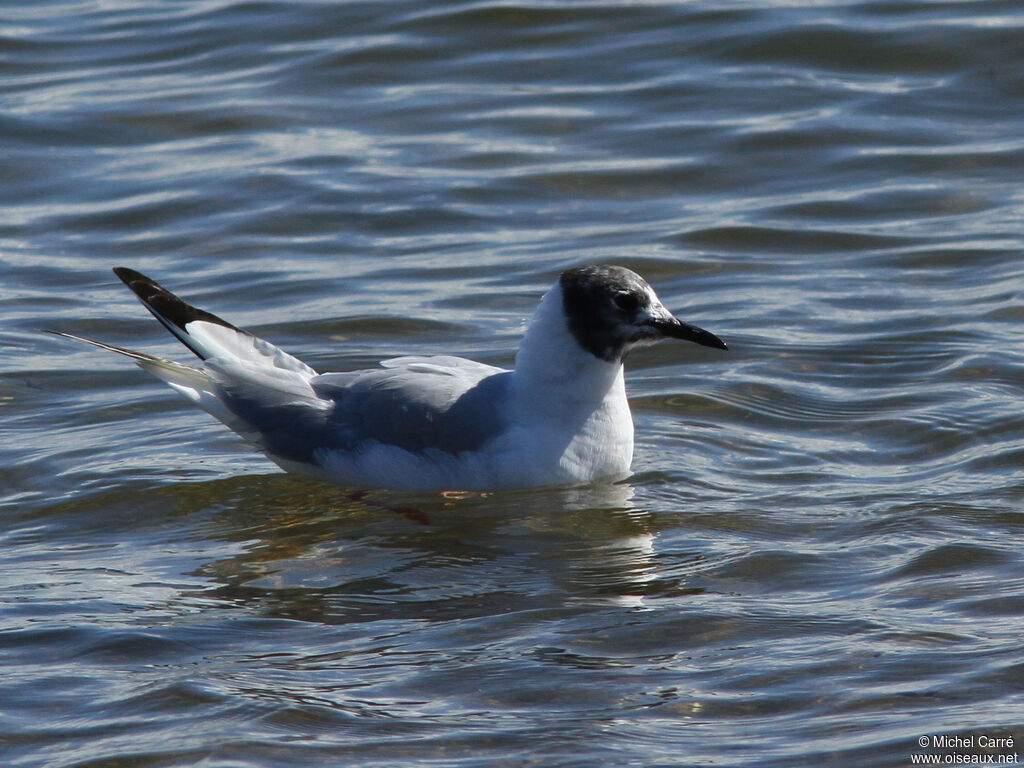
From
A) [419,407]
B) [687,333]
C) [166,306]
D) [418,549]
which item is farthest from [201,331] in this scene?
[687,333]

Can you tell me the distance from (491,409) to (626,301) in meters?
0.69

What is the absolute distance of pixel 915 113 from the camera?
11.2 m

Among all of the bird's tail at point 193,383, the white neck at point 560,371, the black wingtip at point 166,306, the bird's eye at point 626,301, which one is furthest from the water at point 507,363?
the bird's eye at point 626,301

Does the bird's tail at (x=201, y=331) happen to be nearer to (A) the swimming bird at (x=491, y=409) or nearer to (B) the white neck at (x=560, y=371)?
(A) the swimming bird at (x=491, y=409)

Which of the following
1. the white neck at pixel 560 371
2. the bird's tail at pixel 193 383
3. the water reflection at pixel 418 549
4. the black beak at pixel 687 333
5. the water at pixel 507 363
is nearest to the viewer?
the water at pixel 507 363

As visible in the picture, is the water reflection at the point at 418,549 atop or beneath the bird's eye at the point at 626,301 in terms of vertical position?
beneath

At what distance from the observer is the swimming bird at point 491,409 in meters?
6.27

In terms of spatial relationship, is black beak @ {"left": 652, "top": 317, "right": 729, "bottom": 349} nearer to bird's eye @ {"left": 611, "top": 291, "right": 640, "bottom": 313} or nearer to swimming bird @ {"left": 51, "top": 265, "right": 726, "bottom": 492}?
swimming bird @ {"left": 51, "top": 265, "right": 726, "bottom": 492}

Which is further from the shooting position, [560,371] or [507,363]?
[507,363]

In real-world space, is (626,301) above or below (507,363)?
above

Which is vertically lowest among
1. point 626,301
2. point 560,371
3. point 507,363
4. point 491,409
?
point 507,363

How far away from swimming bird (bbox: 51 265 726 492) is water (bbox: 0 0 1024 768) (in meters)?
0.20

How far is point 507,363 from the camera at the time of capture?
7953mm

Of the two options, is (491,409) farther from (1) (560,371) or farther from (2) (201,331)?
(2) (201,331)
